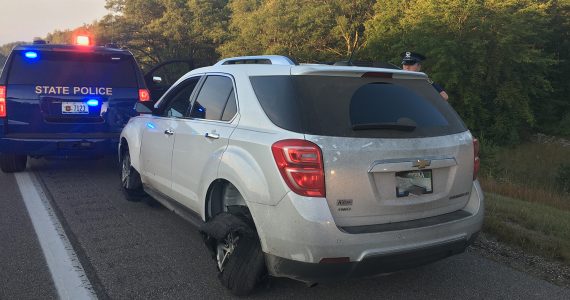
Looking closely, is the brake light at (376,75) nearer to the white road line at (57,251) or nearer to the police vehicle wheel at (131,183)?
the white road line at (57,251)

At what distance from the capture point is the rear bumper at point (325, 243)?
2.96 metres

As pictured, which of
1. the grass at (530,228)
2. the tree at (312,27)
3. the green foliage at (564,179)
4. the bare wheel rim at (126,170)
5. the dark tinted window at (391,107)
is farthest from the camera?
the tree at (312,27)

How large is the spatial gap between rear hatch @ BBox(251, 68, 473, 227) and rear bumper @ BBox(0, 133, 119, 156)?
14.2ft

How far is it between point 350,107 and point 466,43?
58.5 feet

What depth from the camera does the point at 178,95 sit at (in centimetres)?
494

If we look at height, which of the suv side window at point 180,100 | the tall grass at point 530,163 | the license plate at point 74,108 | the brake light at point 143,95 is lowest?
the tall grass at point 530,163

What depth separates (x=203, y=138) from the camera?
13.1 ft

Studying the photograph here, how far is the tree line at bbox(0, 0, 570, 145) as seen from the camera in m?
19.0

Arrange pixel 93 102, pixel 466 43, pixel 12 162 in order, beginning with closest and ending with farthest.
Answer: pixel 93 102 < pixel 12 162 < pixel 466 43

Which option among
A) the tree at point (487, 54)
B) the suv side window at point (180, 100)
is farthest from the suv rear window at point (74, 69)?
the tree at point (487, 54)

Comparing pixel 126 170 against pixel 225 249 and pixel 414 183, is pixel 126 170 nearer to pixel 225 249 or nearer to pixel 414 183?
pixel 225 249

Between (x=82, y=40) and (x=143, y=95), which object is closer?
(x=143, y=95)

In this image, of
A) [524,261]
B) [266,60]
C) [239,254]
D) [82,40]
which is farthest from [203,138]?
[82,40]

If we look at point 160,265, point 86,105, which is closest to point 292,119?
point 160,265
